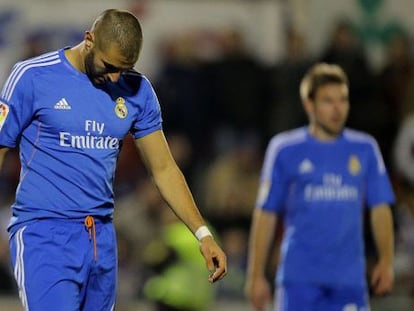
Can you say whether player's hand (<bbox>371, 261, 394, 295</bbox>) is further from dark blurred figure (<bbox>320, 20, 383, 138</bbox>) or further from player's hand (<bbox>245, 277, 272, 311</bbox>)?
dark blurred figure (<bbox>320, 20, 383, 138</bbox>)

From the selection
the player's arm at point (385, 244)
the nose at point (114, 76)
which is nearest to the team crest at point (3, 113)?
the nose at point (114, 76)

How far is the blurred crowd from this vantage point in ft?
41.3

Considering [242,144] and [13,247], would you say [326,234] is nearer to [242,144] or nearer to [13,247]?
[13,247]

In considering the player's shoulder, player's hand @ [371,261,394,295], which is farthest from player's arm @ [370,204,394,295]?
the player's shoulder

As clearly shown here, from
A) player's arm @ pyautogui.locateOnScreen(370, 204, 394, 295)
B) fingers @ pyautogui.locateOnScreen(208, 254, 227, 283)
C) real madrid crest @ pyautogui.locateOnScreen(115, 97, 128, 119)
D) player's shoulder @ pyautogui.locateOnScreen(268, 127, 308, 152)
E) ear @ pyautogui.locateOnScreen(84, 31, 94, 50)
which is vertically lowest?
player's arm @ pyautogui.locateOnScreen(370, 204, 394, 295)

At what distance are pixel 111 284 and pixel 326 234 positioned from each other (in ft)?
7.49

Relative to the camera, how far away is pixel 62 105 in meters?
6.16

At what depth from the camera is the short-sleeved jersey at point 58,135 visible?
242 inches

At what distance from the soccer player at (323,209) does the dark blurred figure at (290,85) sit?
4.13 metres

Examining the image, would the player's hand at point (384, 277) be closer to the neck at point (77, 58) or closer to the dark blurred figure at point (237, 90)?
the neck at point (77, 58)

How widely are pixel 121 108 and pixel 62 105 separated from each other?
0.29m

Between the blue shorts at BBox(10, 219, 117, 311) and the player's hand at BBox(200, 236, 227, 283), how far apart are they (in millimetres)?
453

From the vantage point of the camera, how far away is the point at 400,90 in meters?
13.3

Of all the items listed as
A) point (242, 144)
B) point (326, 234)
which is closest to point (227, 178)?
point (242, 144)
